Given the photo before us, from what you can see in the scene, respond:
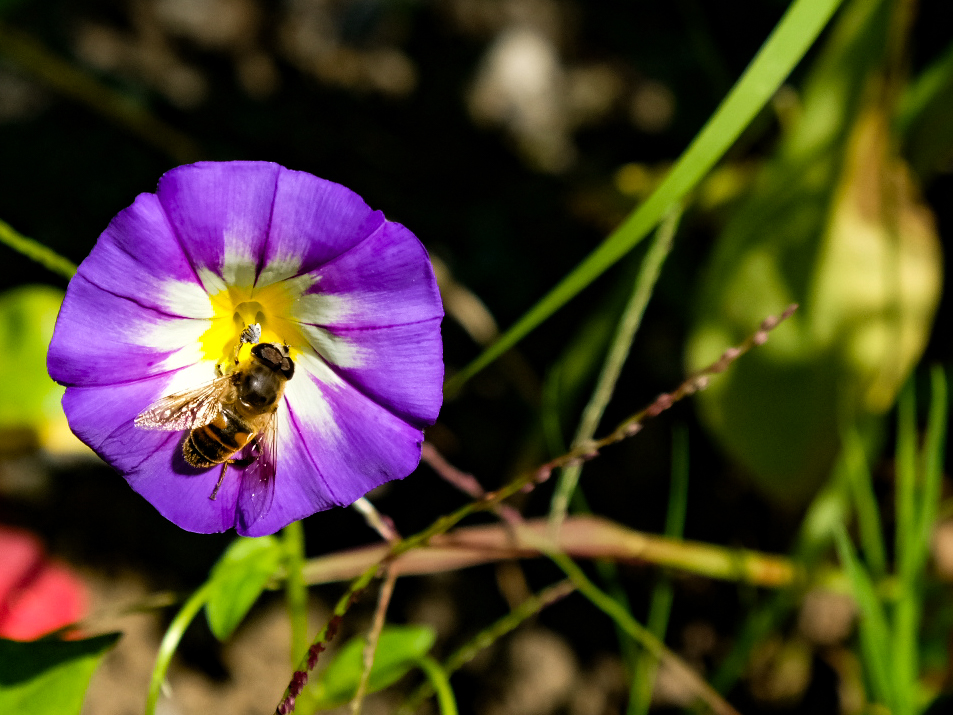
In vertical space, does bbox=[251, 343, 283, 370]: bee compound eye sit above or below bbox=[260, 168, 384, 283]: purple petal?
below

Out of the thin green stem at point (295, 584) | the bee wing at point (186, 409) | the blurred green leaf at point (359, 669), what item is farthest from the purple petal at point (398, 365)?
the blurred green leaf at point (359, 669)

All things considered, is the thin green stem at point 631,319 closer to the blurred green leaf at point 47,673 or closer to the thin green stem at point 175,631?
the thin green stem at point 175,631

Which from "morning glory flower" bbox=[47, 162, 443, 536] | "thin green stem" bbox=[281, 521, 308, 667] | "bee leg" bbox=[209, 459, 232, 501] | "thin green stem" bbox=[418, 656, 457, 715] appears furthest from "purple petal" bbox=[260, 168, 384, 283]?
"thin green stem" bbox=[418, 656, 457, 715]

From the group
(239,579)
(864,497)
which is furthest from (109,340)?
(864,497)

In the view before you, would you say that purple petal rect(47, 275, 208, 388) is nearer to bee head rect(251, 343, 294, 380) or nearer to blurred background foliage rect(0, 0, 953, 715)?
bee head rect(251, 343, 294, 380)

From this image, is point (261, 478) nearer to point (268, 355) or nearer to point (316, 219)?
point (268, 355)

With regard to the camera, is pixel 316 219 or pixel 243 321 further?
pixel 243 321
